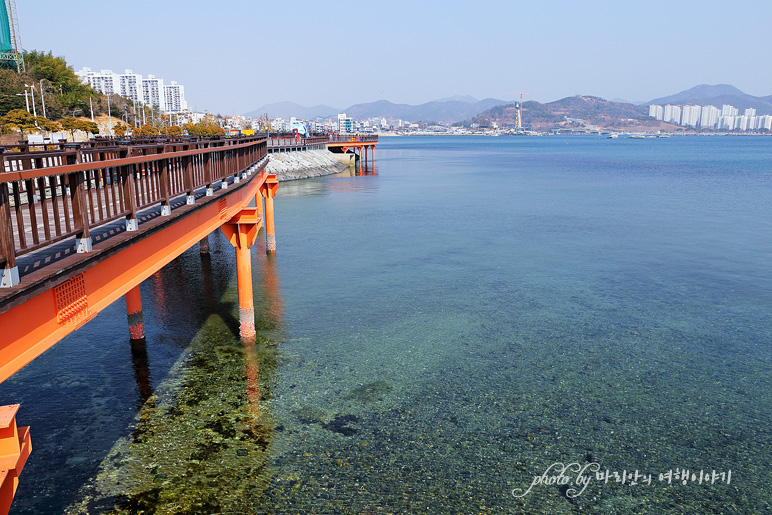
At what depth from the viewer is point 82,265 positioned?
22.4ft

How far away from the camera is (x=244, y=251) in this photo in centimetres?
1670

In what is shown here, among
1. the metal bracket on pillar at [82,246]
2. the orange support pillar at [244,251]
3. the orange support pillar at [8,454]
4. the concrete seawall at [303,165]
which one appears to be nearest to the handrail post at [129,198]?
the metal bracket on pillar at [82,246]

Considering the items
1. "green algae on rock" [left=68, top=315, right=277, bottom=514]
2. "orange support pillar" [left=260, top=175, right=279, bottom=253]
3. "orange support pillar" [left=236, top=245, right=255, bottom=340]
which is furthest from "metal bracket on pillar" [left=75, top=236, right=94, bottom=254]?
"orange support pillar" [left=260, top=175, right=279, bottom=253]

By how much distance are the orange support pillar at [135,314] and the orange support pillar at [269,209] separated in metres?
13.1

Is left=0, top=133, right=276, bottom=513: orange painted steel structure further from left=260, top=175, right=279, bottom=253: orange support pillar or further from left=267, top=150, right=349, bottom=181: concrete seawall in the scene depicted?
left=267, top=150, right=349, bottom=181: concrete seawall

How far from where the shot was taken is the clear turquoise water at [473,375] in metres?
10.2

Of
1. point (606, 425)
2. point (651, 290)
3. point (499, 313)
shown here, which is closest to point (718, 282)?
point (651, 290)

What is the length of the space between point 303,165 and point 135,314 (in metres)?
61.8

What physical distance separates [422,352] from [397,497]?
22.6 ft

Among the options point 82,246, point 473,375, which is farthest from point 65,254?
point 473,375

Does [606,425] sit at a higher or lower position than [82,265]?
lower

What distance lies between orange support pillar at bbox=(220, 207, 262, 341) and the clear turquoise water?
51.9 inches

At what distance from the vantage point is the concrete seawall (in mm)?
71562

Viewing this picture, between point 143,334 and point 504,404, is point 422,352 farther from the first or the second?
point 143,334
